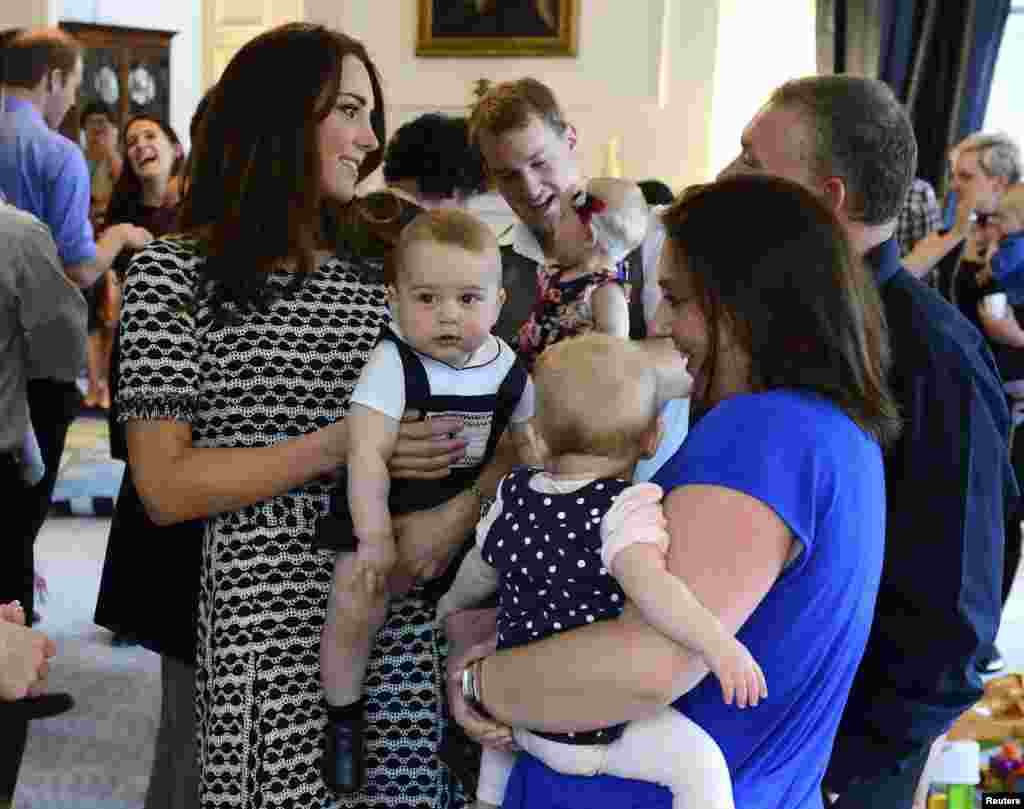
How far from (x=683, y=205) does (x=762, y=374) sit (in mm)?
236

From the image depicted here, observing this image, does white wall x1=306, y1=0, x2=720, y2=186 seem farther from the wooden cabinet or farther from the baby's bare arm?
the baby's bare arm

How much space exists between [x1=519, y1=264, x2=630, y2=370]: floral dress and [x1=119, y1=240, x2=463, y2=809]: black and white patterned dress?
74cm

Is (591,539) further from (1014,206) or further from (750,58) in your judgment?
(750,58)

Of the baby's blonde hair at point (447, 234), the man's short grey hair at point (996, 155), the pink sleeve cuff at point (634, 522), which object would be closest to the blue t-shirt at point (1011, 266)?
the man's short grey hair at point (996, 155)

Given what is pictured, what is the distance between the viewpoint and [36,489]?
13.8 feet

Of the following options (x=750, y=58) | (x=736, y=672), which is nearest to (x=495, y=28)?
(x=750, y=58)

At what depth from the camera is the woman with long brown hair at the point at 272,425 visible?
2008mm

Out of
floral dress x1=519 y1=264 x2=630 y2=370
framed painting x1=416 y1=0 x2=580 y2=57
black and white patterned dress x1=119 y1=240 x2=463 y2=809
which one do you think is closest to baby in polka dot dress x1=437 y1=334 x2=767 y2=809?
black and white patterned dress x1=119 y1=240 x2=463 y2=809

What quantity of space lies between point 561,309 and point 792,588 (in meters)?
1.30

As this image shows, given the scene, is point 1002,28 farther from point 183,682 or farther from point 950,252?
point 183,682

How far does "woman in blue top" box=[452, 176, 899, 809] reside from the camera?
5.14 ft

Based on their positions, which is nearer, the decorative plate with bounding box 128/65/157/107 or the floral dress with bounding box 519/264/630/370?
the floral dress with bounding box 519/264/630/370

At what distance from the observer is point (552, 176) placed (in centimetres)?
316

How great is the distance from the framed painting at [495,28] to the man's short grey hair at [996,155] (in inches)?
91.4
